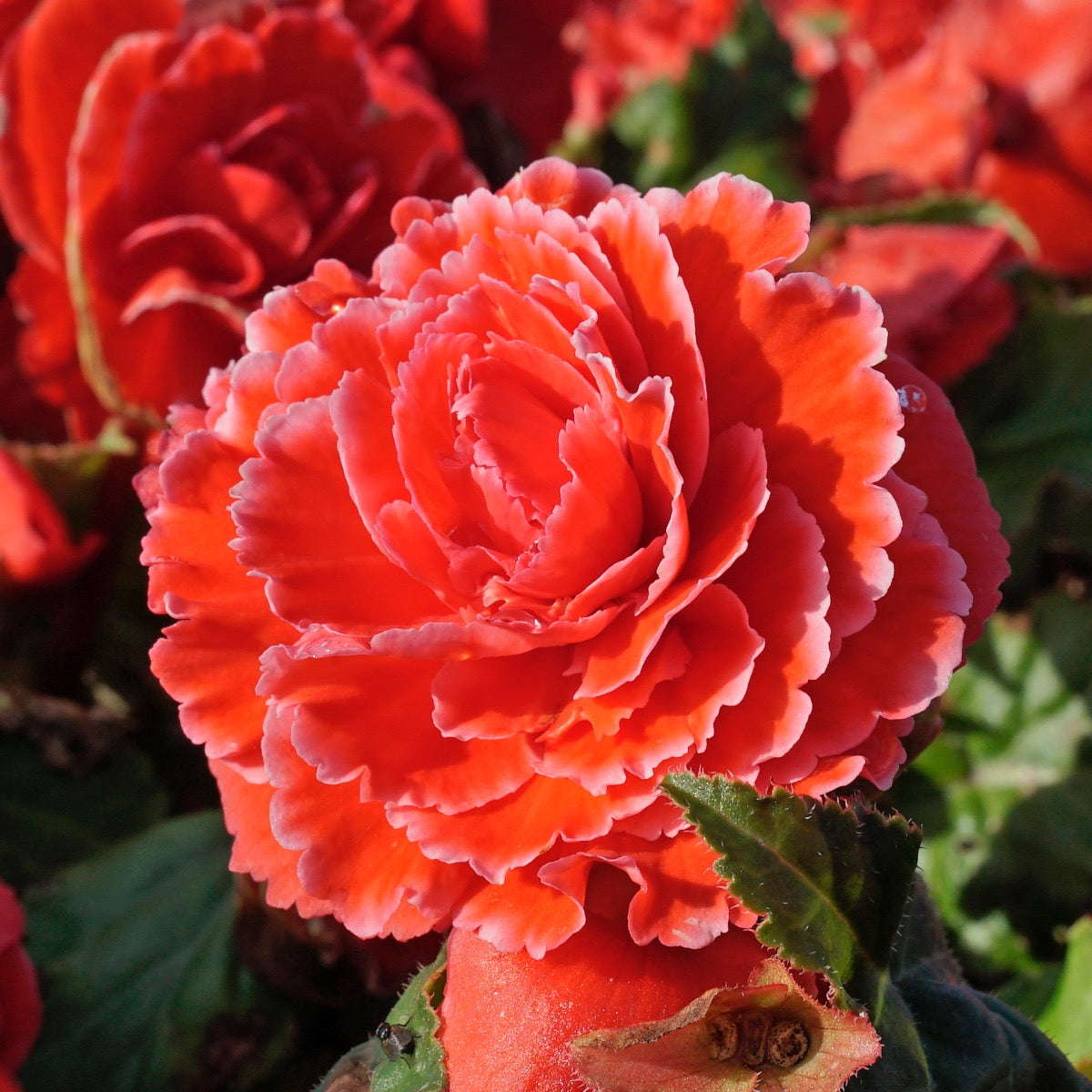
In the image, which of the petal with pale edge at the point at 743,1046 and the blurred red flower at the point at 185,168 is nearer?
the petal with pale edge at the point at 743,1046

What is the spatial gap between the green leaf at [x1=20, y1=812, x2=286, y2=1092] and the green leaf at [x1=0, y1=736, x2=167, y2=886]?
0.08 meters

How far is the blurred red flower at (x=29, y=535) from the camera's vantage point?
85 cm

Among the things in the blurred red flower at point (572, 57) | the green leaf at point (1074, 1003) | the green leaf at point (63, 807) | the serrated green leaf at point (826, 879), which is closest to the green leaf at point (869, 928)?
the serrated green leaf at point (826, 879)

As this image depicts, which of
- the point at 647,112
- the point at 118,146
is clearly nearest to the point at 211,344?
the point at 118,146

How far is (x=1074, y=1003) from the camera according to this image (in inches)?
29.3

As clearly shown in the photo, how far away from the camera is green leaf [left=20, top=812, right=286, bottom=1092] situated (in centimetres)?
76

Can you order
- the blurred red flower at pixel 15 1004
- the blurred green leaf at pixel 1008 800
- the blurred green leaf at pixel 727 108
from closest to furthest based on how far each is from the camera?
1. the blurred red flower at pixel 15 1004
2. the blurred green leaf at pixel 1008 800
3. the blurred green leaf at pixel 727 108

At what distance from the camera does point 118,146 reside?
78 centimetres

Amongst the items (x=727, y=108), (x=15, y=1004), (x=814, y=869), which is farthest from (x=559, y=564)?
(x=727, y=108)

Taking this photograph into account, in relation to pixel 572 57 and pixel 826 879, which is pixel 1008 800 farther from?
pixel 572 57

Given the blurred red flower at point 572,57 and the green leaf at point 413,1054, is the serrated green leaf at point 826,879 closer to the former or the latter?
the green leaf at point 413,1054

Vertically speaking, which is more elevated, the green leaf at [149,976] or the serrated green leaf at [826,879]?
the serrated green leaf at [826,879]

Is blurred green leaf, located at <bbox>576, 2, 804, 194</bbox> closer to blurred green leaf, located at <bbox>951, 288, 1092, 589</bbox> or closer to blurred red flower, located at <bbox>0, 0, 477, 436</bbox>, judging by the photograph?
blurred green leaf, located at <bbox>951, 288, 1092, 589</bbox>

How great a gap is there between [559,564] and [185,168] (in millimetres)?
482
